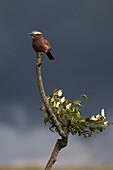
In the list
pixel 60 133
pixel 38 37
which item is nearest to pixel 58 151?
pixel 60 133

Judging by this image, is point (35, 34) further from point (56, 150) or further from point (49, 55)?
point (56, 150)

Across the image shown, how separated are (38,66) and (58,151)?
1558 millimetres

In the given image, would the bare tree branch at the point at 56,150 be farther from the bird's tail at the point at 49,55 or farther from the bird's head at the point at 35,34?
the bird's head at the point at 35,34

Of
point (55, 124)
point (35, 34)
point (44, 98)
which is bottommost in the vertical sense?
point (55, 124)

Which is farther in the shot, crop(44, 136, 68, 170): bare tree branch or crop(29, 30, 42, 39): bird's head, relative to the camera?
crop(44, 136, 68, 170): bare tree branch

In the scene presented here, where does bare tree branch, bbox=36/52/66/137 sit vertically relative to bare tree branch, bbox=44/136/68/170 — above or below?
above

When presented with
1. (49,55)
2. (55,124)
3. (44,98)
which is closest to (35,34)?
(49,55)

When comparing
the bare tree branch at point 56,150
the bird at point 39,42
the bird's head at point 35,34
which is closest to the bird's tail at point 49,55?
the bird at point 39,42

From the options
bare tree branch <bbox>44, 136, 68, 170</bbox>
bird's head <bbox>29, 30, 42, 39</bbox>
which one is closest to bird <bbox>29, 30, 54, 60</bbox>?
bird's head <bbox>29, 30, 42, 39</bbox>

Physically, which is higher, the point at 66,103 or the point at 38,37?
the point at 38,37

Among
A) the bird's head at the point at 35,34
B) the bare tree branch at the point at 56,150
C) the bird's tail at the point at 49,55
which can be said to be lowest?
the bare tree branch at the point at 56,150

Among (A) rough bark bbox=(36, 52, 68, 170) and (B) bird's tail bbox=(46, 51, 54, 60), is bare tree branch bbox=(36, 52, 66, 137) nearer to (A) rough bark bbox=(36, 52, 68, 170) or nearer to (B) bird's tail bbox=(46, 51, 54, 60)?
(A) rough bark bbox=(36, 52, 68, 170)

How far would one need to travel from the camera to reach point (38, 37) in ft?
19.0

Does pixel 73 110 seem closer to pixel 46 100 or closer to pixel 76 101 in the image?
pixel 76 101
